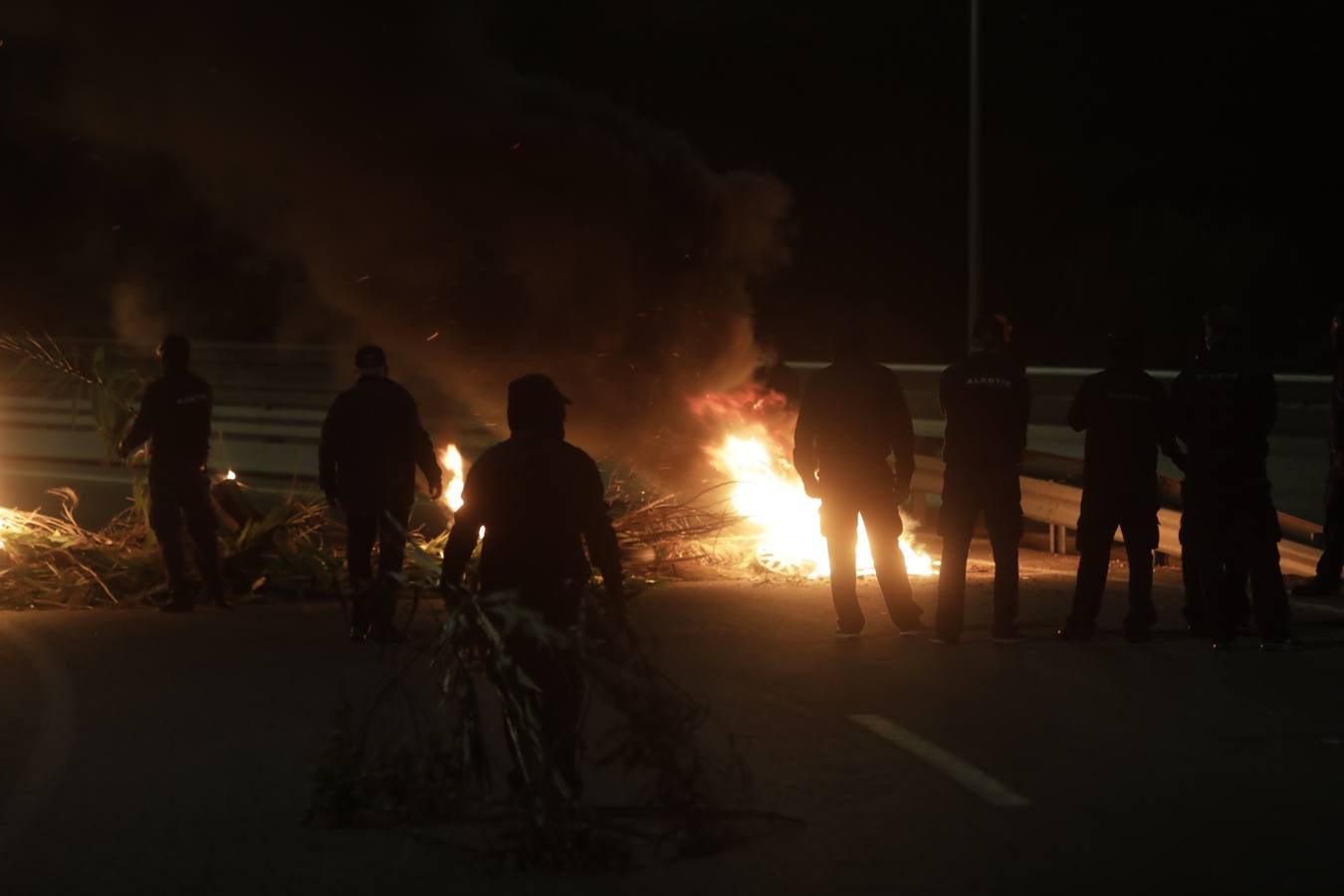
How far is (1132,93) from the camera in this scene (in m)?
44.4

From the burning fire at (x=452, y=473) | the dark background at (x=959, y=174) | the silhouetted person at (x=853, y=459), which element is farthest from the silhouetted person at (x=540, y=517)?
the dark background at (x=959, y=174)

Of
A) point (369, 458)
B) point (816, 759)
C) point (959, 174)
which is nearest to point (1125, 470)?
point (816, 759)

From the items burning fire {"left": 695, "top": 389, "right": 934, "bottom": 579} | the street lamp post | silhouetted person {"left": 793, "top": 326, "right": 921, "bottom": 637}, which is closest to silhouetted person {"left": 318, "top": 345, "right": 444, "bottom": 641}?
silhouetted person {"left": 793, "top": 326, "right": 921, "bottom": 637}

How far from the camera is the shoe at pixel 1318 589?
12.4 meters

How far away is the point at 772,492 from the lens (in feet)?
47.2

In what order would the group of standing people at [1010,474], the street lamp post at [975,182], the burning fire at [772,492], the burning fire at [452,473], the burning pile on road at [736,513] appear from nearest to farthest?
the group of standing people at [1010,474], the burning pile on road at [736,513], the burning fire at [772,492], the burning fire at [452,473], the street lamp post at [975,182]

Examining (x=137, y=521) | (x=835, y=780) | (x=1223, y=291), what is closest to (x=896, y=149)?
(x=1223, y=291)

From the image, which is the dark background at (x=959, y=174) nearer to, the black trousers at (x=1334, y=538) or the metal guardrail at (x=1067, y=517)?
the metal guardrail at (x=1067, y=517)

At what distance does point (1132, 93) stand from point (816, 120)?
24.3ft

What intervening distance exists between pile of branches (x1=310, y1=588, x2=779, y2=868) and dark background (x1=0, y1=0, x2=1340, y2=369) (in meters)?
28.7

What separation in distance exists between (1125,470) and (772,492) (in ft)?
13.9

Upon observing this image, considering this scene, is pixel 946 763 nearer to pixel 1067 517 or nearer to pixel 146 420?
pixel 146 420

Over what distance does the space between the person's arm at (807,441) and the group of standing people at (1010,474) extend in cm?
1

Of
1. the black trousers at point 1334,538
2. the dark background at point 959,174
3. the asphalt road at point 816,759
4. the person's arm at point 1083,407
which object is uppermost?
the dark background at point 959,174
